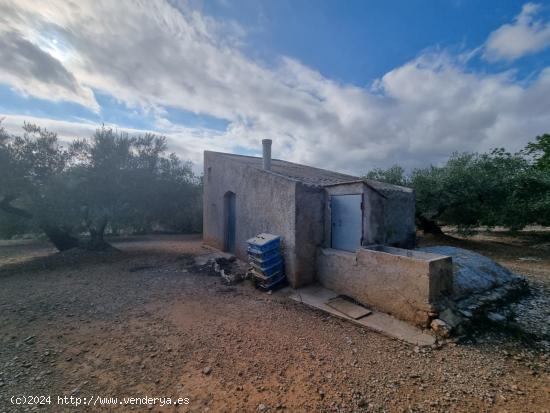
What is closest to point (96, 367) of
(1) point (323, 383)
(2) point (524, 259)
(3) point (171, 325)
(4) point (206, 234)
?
(3) point (171, 325)

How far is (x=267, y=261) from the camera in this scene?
20.3 ft

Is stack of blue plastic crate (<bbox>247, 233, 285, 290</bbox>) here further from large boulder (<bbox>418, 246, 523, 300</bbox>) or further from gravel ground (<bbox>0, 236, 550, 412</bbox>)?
large boulder (<bbox>418, 246, 523, 300</bbox>)

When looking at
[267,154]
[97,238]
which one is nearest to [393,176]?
[267,154]

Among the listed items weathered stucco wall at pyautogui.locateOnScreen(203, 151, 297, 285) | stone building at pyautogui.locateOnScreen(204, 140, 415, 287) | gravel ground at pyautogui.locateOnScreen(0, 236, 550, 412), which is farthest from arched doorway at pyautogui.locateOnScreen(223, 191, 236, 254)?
gravel ground at pyautogui.locateOnScreen(0, 236, 550, 412)

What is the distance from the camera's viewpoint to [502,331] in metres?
4.25

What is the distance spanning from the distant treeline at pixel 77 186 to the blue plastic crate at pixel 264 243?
6.87m

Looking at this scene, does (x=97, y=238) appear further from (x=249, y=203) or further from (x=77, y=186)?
(x=249, y=203)

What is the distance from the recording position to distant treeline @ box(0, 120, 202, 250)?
8.77 m

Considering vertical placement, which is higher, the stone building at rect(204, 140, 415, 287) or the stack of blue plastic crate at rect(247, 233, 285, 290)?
the stone building at rect(204, 140, 415, 287)

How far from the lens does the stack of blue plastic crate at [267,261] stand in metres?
6.17

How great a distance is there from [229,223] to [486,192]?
12.4 meters

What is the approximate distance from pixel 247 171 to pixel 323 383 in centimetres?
639

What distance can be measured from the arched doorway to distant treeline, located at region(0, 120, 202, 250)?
4157 millimetres

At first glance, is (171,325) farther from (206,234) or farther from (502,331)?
(206,234)
